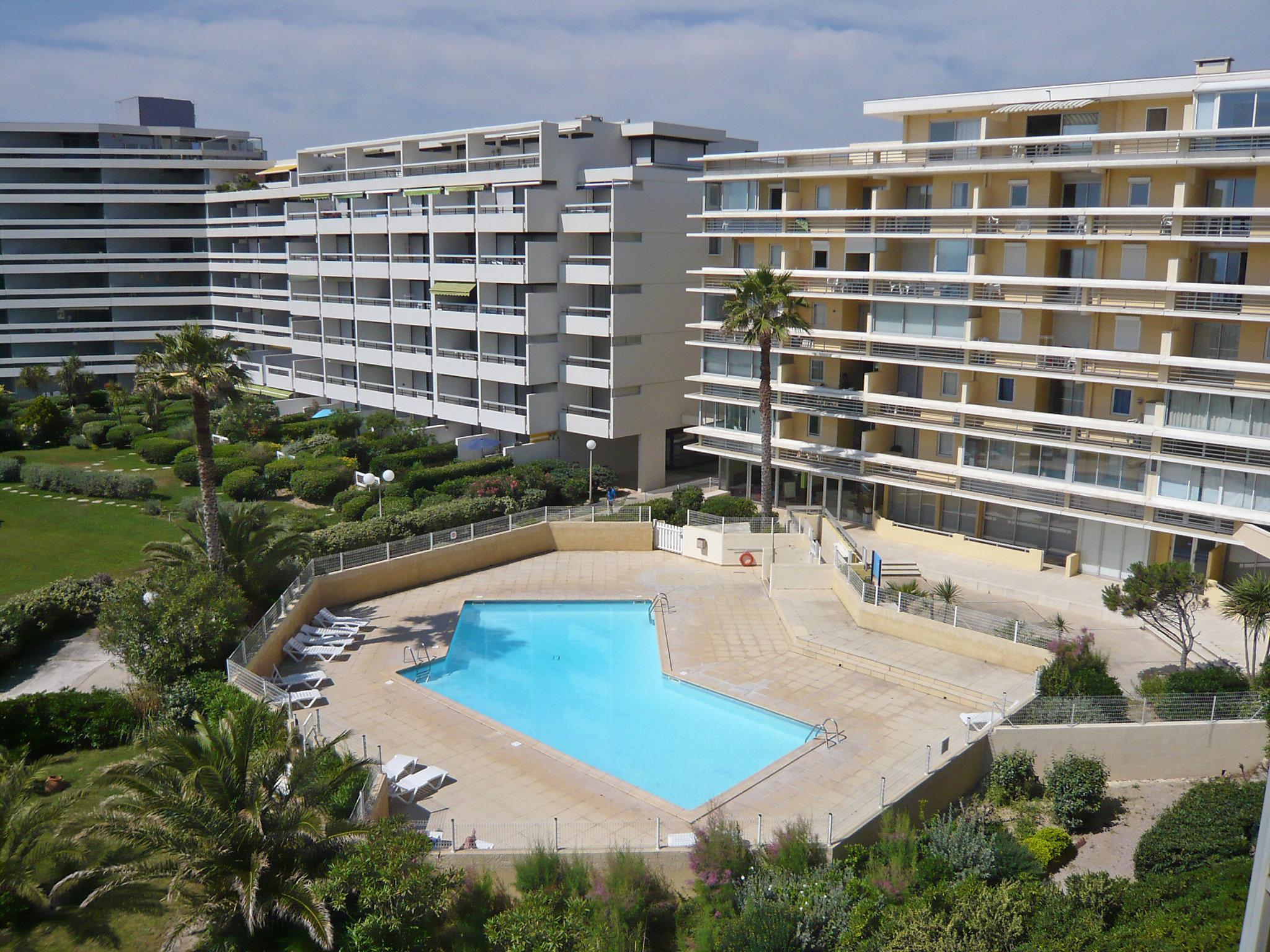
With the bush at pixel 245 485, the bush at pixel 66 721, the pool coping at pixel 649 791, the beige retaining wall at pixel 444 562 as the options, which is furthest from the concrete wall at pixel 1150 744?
the bush at pixel 245 485

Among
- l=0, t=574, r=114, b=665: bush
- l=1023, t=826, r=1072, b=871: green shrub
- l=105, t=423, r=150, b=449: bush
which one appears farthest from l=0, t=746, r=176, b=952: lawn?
l=105, t=423, r=150, b=449: bush

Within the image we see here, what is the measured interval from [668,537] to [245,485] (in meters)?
20.6

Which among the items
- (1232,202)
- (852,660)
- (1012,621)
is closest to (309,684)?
(852,660)

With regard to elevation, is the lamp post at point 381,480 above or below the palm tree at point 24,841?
above

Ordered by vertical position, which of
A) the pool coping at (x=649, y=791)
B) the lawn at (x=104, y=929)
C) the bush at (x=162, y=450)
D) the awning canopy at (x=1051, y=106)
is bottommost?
the lawn at (x=104, y=929)

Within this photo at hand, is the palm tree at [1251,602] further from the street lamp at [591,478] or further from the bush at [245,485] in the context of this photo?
the bush at [245,485]

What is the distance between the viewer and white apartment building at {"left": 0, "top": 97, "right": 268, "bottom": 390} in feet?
229

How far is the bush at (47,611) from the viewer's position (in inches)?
1061

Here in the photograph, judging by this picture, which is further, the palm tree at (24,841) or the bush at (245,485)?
the bush at (245,485)

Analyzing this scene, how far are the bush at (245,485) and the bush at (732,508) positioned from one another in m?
21.1

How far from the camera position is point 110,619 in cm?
2358

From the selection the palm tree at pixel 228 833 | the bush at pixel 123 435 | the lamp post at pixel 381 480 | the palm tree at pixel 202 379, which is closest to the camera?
the palm tree at pixel 228 833

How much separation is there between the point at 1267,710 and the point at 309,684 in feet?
73.8

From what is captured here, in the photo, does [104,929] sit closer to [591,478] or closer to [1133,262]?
[591,478]
